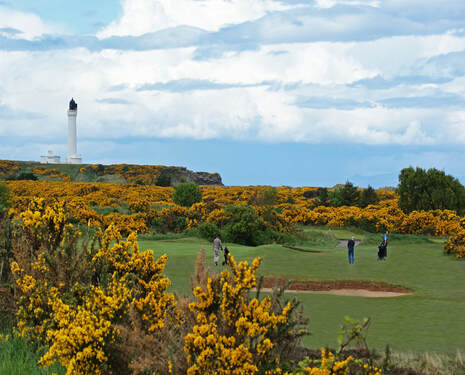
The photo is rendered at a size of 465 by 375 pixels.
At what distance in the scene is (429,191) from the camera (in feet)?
173

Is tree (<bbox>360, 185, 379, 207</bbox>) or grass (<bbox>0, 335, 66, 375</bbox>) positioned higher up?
tree (<bbox>360, 185, 379, 207</bbox>)

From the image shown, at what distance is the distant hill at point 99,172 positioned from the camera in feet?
334

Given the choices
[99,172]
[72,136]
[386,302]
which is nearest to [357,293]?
[386,302]

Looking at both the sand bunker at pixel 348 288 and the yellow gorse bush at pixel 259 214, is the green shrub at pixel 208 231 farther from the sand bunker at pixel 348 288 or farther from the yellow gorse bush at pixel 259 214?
the sand bunker at pixel 348 288

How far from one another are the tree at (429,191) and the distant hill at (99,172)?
5539cm

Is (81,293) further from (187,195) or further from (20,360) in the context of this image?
(187,195)

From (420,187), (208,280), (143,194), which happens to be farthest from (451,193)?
(208,280)

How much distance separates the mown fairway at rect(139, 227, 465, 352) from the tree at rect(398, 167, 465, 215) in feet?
39.3

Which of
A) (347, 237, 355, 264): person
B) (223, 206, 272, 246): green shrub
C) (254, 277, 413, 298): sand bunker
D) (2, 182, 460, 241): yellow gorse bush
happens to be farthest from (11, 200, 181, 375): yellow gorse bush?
(223, 206, 272, 246): green shrub

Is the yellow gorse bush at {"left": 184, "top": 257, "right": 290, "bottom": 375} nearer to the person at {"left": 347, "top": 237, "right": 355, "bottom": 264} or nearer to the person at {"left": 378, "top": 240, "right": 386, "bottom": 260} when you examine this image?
the person at {"left": 347, "top": 237, "right": 355, "bottom": 264}

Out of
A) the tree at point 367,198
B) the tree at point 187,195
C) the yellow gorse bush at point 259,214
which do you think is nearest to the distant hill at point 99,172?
the yellow gorse bush at point 259,214

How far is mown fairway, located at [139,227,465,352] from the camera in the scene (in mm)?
13703

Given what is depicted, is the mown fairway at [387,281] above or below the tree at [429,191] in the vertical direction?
below

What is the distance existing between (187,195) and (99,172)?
2008 inches
